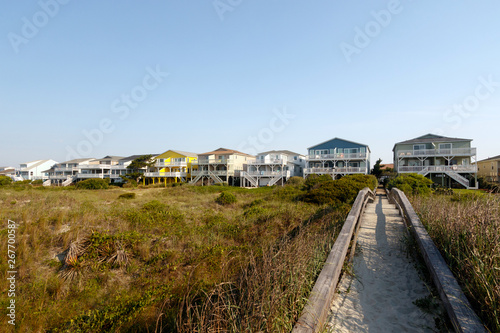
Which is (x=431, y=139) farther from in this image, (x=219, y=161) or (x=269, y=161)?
(x=219, y=161)

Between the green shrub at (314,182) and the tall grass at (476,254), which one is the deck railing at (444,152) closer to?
the green shrub at (314,182)

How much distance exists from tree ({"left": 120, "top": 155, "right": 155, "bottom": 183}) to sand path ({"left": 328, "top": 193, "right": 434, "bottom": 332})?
5242cm

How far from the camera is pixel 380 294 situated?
4188mm

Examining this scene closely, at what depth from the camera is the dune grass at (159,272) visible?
10.3 ft

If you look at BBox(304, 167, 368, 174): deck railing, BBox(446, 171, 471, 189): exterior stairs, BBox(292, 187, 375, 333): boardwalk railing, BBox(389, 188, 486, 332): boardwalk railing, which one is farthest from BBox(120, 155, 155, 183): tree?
BBox(389, 188, 486, 332): boardwalk railing

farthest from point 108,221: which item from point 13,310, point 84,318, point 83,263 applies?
point 84,318

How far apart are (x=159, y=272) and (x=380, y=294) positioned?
5.30 metres

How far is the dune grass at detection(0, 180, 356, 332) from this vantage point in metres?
3.15

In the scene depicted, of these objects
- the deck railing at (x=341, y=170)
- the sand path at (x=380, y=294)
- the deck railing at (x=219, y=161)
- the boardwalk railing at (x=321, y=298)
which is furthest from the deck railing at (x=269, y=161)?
the boardwalk railing at (x=321, y=298)

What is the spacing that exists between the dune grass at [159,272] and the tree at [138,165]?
138 ft

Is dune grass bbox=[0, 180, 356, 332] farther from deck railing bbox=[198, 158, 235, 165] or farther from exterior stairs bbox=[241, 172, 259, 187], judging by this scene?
deck railing bbox=[198, 158, 235, 165]

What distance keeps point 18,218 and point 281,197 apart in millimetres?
A: 15555

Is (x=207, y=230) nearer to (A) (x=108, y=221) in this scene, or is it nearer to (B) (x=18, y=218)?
(A) (x=108, y=221)

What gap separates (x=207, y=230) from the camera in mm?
10273
